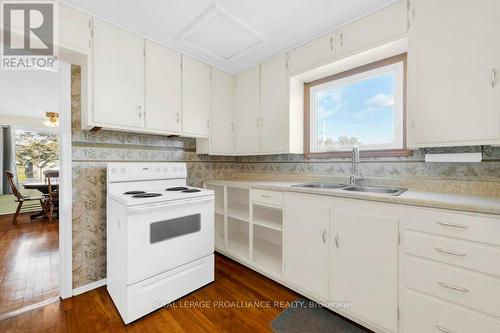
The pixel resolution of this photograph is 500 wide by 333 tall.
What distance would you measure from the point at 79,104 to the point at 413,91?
268 cm

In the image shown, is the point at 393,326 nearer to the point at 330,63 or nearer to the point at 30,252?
the point at 330,63

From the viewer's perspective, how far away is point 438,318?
1.17 metres

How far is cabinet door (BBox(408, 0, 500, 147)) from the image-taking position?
122 centimetres

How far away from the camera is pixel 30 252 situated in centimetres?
280

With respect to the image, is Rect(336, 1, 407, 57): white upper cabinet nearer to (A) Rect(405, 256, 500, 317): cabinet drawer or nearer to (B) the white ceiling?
(B) the white ceiling

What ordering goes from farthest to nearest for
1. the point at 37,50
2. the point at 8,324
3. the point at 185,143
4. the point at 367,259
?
the point at 185,143
the point at 37,50
the point at 8,324
the point at 367,259

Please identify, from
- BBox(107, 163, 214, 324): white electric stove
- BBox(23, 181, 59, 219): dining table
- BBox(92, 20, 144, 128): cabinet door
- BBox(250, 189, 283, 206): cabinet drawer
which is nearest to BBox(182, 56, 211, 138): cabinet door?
BBox(92, 20, 144, 128): cabinet door

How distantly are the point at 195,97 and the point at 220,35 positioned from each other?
72cm

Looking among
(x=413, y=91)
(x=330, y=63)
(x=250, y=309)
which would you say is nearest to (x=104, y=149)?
(x=250, y=309)

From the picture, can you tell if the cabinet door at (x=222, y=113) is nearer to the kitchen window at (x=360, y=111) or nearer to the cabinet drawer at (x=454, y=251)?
the kitchen window at (x=360, y=111)

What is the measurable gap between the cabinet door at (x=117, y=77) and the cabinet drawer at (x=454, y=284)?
2.35m

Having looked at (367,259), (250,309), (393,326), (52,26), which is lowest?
(250,309)

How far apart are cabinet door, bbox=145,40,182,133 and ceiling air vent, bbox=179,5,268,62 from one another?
274 mm

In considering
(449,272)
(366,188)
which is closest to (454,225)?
(449,272)
